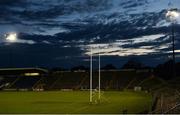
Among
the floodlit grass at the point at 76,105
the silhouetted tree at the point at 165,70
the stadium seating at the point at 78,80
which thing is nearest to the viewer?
the floodlit grass at the point at 76,105

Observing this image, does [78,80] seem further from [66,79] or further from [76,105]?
[76,105]

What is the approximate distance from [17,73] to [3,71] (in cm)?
279

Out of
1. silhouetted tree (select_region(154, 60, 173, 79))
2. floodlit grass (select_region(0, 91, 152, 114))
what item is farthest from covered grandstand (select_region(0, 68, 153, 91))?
floodlit grass (select_region(0, 91, 152, 114))

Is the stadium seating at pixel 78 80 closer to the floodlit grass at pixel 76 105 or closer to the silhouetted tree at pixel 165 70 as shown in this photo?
the silhouetted tree at pixel 165 70

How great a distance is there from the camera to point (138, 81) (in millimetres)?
65062

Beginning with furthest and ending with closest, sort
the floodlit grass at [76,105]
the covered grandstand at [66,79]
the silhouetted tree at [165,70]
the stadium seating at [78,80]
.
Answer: the silhouetted tree at [165,70] < the covered grandstand at [66,79] < the stadium seating at [78,80] < the floodlit grass at [76,105]

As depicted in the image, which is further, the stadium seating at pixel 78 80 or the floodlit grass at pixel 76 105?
the stadium seating at pixel 78 80

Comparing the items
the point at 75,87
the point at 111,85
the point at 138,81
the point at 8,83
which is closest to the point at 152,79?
the point at 138,81

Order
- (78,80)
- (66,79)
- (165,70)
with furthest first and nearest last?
(165,70) < (66,79) < (78,80)

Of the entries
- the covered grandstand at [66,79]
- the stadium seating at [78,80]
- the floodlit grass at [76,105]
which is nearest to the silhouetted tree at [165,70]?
the covered grandstand at [66,79]

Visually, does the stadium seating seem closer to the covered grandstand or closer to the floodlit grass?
the covered grandstand

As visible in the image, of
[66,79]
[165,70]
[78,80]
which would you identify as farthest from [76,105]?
[165,70]

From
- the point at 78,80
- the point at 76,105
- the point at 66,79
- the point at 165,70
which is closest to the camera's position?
the point at 76,105

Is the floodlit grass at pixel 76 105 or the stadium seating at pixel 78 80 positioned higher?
the stadium seating at pixel 78 80
